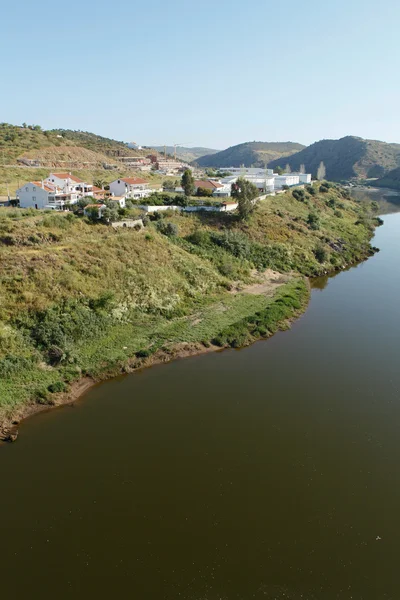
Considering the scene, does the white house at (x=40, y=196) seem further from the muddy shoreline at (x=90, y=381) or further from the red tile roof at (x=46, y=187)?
the muddy shoreline at (x=90, y=381)

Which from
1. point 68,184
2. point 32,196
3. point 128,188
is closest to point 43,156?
point 128,188

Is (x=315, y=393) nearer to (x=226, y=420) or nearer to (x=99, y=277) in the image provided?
(x=226, y=420)

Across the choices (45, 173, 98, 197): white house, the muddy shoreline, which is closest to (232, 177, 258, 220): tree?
(45, 173, 98, 197): white house

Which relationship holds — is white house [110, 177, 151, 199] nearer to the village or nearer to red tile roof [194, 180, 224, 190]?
the village

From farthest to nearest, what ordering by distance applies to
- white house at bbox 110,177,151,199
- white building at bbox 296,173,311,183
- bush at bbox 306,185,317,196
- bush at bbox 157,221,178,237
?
white building at bbox 296,173,311,183
bush at bbox 306,185,317,196
white house at bbox 110,177,151,199
bush at bbox 157,221,178,237

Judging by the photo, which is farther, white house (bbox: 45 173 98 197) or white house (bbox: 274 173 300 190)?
white house (bbox: 274 173 300 190)

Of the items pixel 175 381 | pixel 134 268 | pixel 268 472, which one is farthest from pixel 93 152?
pixel 268 472

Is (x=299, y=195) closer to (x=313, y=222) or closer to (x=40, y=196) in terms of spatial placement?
(x=313, y=222)
